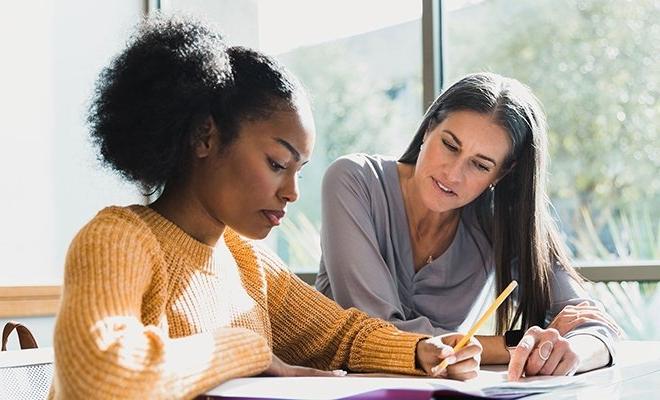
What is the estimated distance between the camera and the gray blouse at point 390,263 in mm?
1812

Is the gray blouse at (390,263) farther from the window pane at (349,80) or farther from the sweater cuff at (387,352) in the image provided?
the window pane at (349,80)

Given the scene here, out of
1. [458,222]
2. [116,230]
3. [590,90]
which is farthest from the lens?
[590,90]

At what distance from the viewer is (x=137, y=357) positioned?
0.91 metres

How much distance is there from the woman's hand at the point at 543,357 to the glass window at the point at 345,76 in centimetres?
173

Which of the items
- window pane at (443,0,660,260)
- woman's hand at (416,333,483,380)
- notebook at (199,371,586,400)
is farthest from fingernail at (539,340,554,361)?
window pane at (443,0,660,260)

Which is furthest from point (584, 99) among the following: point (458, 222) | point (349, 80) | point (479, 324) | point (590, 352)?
point (479, 324)

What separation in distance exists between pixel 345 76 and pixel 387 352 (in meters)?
2.04

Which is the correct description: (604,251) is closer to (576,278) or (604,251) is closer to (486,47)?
(486,47)

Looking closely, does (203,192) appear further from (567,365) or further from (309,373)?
(567,365)

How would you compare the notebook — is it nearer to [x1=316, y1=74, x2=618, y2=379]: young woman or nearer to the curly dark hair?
the curly dark hair

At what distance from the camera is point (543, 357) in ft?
4.63

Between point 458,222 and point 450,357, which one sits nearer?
point 450,357

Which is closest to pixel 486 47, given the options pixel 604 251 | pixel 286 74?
pixel 604 251

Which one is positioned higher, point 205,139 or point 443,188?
point 205,139
